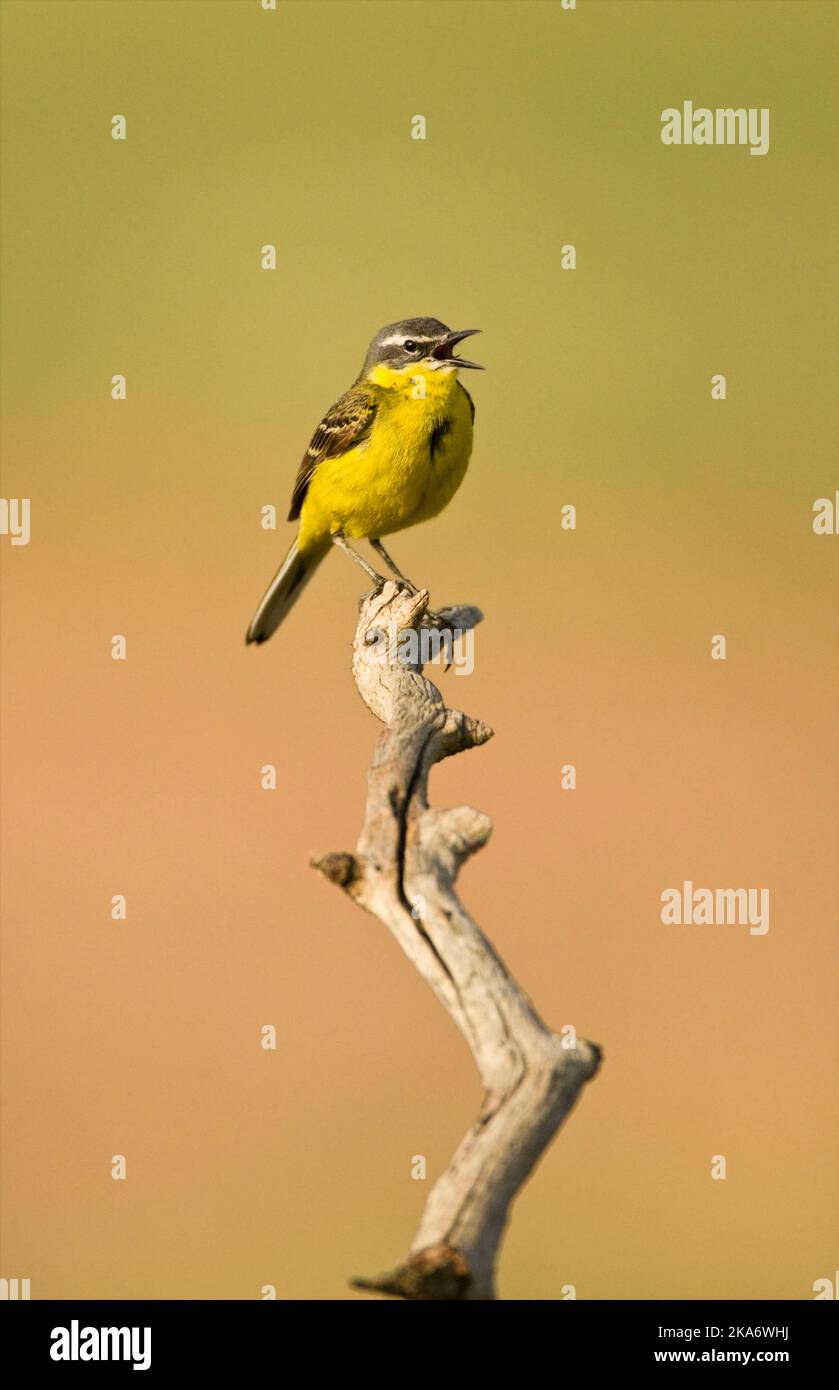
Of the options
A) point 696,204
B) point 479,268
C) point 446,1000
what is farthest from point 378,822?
point 696,204

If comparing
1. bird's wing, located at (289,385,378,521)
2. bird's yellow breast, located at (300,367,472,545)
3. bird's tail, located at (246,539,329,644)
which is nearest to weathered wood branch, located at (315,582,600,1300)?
bird's yellow breast, located at (300,367,472,545)

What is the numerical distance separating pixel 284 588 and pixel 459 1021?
20.0 ft

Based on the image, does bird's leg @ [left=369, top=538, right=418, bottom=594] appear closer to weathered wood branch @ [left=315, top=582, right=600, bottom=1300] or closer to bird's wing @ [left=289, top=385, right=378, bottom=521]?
bird's wing @ [left=289, top=385, right=378, bottom=521]

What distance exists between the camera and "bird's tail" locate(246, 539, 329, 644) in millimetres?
9344

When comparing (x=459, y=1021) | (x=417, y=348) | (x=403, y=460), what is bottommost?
(x=459, y=1021)

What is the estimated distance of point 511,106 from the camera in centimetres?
2352

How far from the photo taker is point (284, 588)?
945 cm

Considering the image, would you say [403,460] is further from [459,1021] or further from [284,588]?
[459,1021]

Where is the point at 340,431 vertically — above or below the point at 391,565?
above

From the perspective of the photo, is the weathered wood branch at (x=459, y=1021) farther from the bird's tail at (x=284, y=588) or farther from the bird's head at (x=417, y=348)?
the bird's tail at (x=284, y=588)

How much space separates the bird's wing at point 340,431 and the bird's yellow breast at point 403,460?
0.17ft

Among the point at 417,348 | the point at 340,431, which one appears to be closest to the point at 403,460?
the point at 340,431

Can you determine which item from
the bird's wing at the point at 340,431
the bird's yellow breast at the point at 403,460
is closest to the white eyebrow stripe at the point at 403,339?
the bird's yellow breast at the point at 403,460

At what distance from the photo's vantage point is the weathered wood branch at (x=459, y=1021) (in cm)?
312
